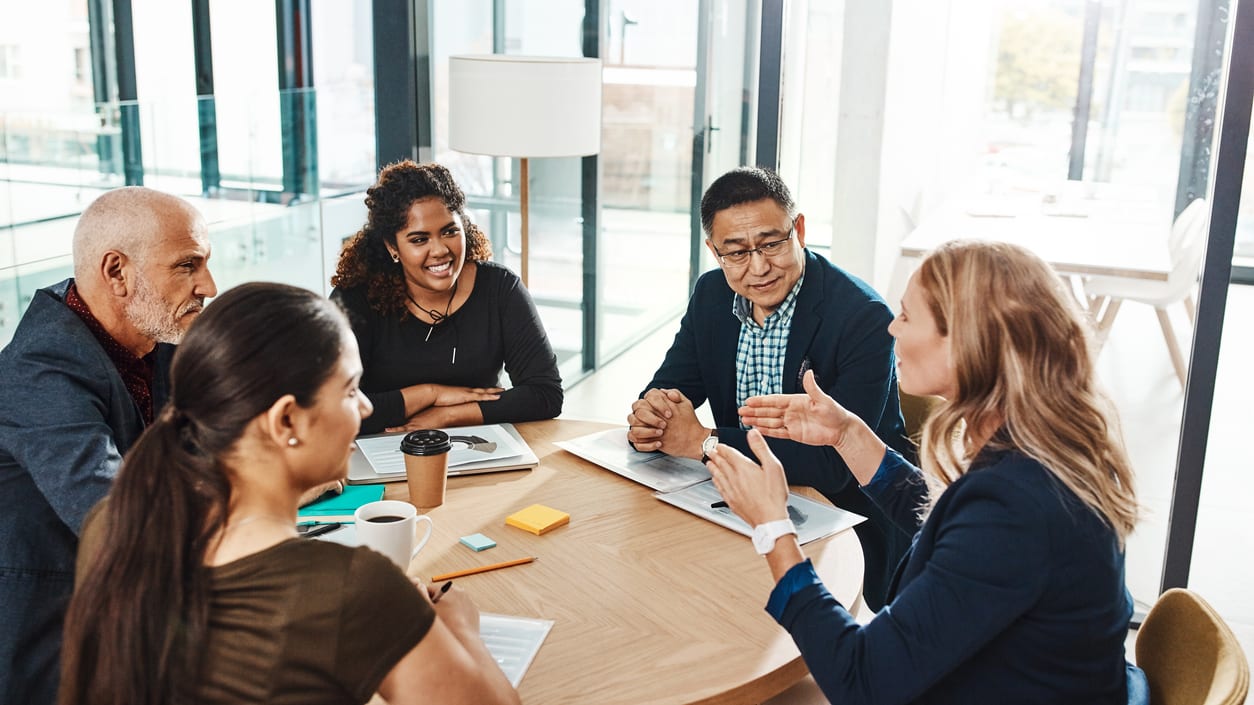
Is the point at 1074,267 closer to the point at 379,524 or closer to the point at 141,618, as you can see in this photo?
the point at 379,524

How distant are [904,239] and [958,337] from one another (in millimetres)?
1964

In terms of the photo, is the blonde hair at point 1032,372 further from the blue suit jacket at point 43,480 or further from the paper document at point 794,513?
the blue suit jacket at point 43,480

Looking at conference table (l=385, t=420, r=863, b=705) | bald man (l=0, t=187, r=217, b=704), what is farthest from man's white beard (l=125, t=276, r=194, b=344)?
conference table (l=385, t=420, r=863, b=705)

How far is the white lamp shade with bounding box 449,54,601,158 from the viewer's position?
3.43 meters

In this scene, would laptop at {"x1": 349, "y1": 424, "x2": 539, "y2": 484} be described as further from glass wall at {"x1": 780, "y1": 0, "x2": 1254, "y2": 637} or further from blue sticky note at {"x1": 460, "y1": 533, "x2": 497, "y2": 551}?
glass wall at {"x1": 780, "y1": 0, "x2": 1254, "y2": 637}

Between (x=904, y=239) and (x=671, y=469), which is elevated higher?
(x=904, y=239)

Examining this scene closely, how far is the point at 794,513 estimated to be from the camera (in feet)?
6.66

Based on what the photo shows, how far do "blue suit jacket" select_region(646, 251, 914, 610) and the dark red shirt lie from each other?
112 cm

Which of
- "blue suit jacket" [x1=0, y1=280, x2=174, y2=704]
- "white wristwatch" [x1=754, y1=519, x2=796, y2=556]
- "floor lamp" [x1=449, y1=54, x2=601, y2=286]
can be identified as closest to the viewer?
"white wristwatch" [x1=754, y1=519, x2=796, y2=556]

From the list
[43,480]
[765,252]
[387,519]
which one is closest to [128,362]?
[43,480]

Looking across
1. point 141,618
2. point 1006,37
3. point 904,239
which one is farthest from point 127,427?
point 1006,37

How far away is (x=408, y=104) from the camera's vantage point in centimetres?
424

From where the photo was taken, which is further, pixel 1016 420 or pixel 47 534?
pixel 47 534

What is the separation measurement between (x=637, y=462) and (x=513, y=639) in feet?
2.51
